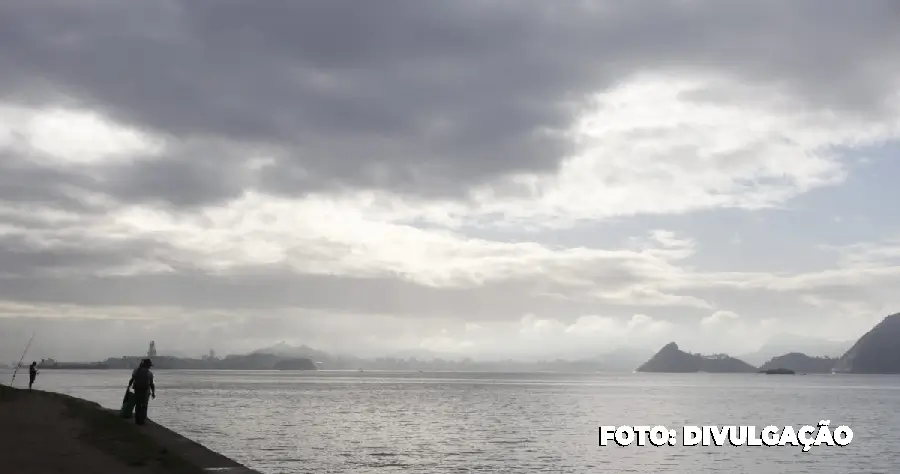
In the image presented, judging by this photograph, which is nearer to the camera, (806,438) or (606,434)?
(806,438)

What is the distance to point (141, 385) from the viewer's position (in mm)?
35250

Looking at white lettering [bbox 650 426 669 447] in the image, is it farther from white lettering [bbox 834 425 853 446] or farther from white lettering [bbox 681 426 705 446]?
white lettering [bbox 834 425 853 446]

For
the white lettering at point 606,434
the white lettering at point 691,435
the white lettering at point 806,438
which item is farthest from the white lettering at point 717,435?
the white lettering at point 606,434

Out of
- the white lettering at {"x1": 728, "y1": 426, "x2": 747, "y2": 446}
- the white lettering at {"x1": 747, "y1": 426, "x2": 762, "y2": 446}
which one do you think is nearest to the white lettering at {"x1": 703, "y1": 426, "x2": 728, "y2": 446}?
the white lettering at {"x1": 728, "y1": 426, "x2": 747, "y2": 446}

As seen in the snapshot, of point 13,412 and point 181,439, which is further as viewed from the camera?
point 13,412

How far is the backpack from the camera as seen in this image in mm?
34281

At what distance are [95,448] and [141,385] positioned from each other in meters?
6.35

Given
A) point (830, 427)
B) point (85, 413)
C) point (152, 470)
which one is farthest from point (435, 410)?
point (152, 470)

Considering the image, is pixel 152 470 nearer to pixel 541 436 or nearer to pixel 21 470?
pixel 21 470

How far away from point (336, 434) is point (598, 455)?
23.1m

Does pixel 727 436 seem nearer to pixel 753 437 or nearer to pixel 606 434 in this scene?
pixel 753 437

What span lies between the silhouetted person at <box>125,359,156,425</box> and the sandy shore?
667 mm

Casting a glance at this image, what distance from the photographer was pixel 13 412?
4459cm

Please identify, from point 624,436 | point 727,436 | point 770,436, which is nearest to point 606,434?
point 624,436
